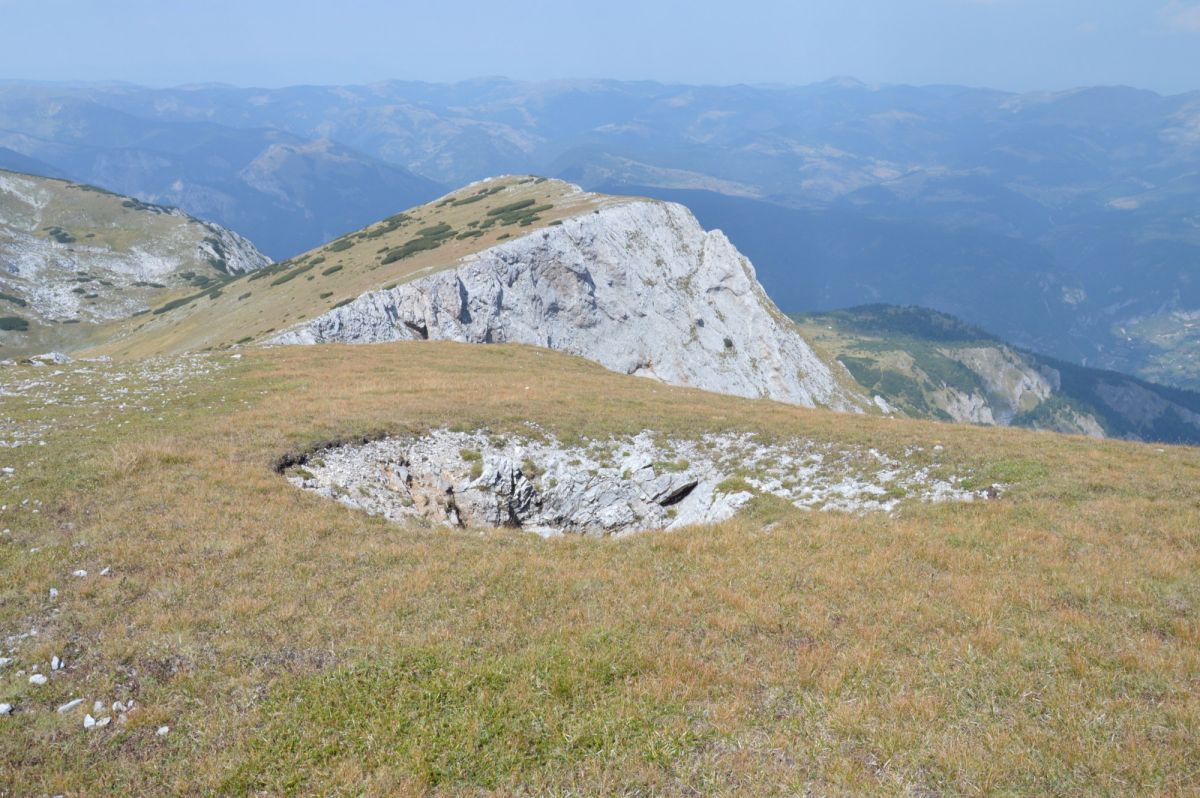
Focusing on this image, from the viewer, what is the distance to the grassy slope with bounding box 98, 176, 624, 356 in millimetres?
78188

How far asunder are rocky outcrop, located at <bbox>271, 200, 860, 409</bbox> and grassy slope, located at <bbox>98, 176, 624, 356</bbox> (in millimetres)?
5342

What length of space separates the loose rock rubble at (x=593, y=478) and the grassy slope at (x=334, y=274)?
57.5 metres

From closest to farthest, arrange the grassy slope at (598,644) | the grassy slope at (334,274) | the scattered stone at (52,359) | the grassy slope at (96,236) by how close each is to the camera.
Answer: the grassy slope at (598,644) < the scattered stone at (52,359) < the grassy slope at (334,274) < the grassy slope at (96,236)

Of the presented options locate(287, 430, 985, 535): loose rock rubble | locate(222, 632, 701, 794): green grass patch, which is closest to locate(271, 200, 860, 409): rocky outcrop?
locate(287, 430, 985, 535): loose rock rubble

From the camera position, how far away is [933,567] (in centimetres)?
1226

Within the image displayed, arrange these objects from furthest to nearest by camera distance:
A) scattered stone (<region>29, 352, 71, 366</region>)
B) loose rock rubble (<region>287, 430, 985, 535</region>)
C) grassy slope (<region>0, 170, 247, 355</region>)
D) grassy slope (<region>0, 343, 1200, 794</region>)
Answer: grassy slope (<region>0, 170, 247, 355</region>)
scattered stone (<region>29, 352, 71, 366</region>)
loose rock rubble (<region>287, 430, 985, 535</region>)
grassy slope (<region>0, 343, 1200, 794</region>)

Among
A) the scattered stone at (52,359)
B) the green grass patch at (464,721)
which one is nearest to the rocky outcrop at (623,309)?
the scattered stone at (52,359)

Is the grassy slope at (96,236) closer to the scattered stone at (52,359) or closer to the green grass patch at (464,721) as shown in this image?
the scattered stone at (52,359)

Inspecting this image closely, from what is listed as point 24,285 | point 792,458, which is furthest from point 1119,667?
point 24,285

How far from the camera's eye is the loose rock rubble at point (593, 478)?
1945 centimetres

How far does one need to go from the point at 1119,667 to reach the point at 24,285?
221m

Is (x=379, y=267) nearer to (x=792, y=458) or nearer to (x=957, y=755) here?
(x=792, y=458)

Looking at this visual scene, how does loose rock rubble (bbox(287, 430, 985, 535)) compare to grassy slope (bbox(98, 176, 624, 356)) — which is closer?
loose rock rubble (bbox(287, 430, 985, 535))

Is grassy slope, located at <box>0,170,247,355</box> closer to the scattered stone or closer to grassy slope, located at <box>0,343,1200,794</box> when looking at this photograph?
the scattered stone
